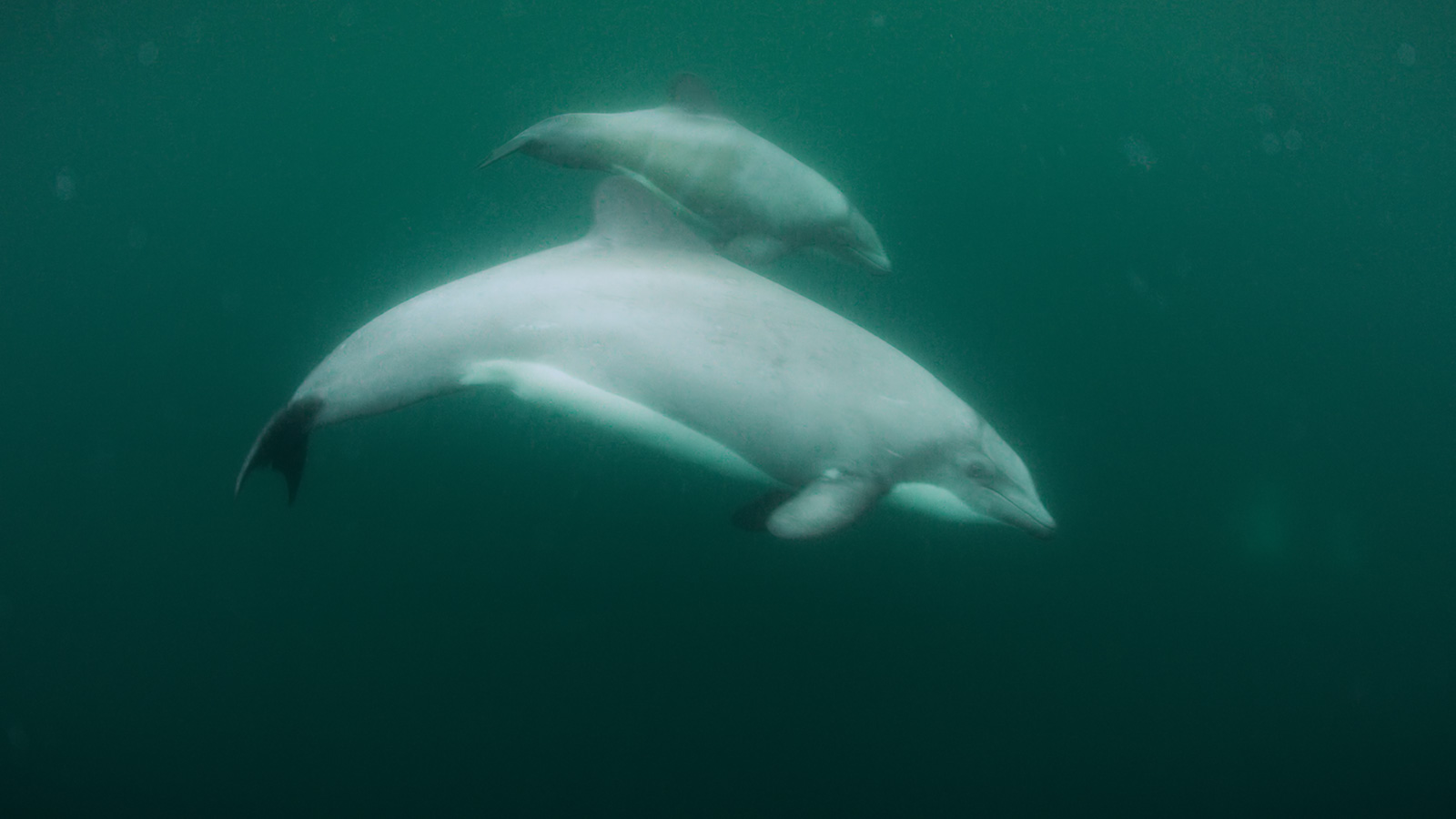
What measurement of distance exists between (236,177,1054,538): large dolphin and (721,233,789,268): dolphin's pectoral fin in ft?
3.97

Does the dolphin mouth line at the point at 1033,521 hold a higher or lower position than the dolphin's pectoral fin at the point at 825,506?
higher

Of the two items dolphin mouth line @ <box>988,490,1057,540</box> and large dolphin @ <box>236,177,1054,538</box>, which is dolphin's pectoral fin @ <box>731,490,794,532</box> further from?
dolphin mouth line @ <box>988,490,1057,540</box>

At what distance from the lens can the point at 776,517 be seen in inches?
116

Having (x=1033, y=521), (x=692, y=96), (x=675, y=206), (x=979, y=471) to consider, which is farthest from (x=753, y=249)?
(x=1033, y=521)

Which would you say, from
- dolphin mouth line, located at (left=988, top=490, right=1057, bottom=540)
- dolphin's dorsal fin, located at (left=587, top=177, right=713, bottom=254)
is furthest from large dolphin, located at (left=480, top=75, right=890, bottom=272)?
dolphin mouth line, located at (left=988, top=490, right=1057, bottom=540)

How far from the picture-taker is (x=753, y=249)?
16.4ft

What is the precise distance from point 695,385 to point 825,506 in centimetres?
86

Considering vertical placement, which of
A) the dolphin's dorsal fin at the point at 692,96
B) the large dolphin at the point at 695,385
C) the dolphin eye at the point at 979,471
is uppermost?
the dolphin's dorsal fin at the point at 692,96

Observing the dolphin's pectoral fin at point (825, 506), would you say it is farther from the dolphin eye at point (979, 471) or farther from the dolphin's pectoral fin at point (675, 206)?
the dolphin's pectoral fin at point (675, 206)

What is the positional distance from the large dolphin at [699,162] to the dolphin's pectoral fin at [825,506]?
2.35m

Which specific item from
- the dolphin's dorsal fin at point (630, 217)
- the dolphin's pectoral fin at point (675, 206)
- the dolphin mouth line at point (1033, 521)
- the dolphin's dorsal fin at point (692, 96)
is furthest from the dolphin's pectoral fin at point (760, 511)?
the dolphin's dorsal fin at point (692, 96)

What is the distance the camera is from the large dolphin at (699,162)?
16.4ft

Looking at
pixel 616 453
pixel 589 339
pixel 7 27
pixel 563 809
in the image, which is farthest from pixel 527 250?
pixel 7 27

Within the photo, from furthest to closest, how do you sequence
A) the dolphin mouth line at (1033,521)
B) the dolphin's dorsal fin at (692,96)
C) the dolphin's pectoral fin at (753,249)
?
the dolphin's dorsal fin at (692,96) → the dolphin's pectoral fin at (753,249) → the dolphin mouth line at (1033,521)
